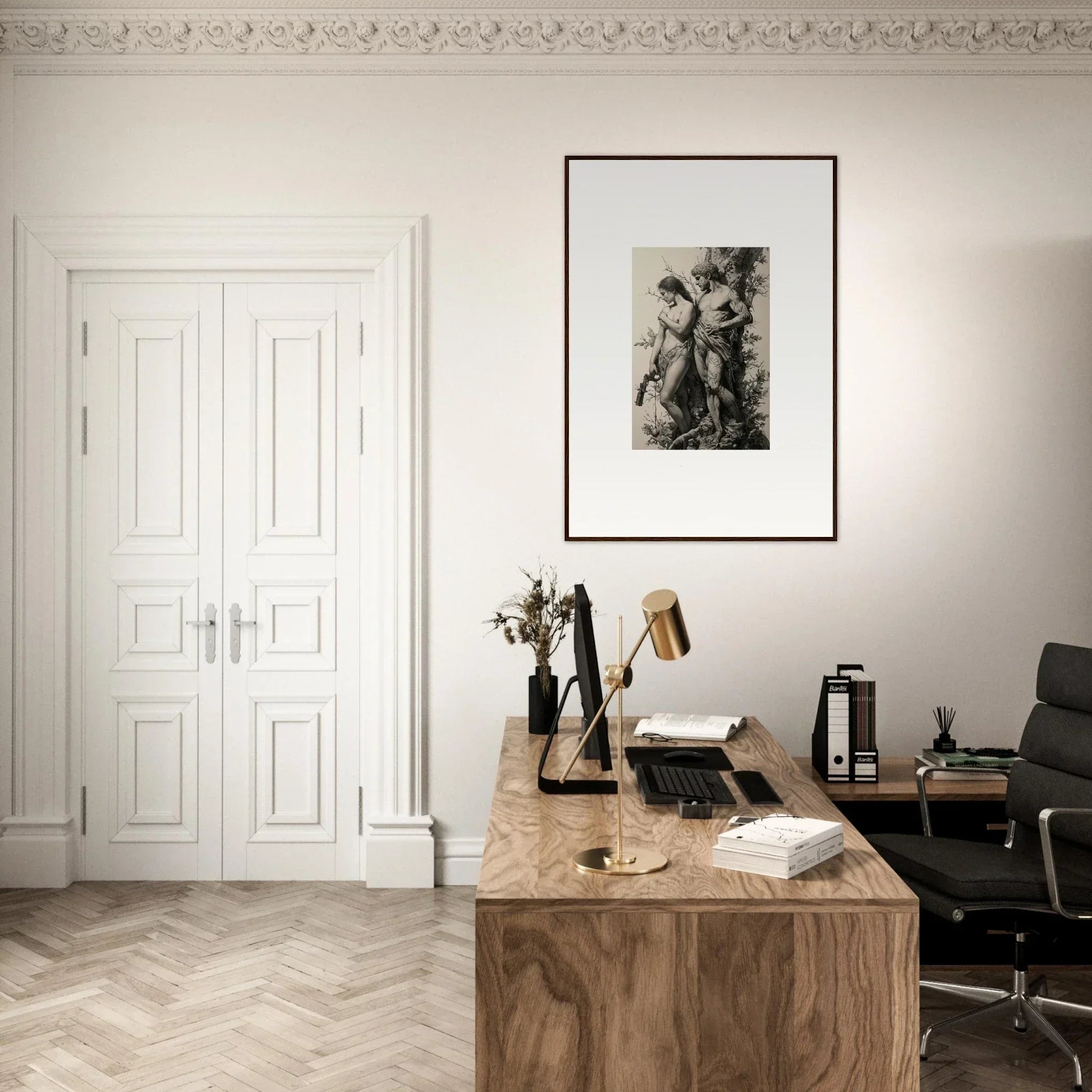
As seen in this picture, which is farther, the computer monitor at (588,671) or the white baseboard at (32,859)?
the white baseboard at (32,859)

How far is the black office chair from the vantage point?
267 cm

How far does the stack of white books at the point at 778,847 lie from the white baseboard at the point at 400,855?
83.4 inches

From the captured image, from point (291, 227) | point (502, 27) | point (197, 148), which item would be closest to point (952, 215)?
point (502, 27)

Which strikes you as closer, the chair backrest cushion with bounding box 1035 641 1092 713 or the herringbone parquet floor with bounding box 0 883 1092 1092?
the herringbone parquet floor with bounding box 0 883 1092 1092

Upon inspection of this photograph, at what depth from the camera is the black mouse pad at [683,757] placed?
9.48ft

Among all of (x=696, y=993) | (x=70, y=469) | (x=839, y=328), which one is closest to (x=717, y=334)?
(x=839, y=328)

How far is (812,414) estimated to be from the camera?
402cm

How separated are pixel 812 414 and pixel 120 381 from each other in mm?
2756

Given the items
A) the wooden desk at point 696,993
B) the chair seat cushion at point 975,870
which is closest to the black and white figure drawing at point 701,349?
the chair seat cushion at point 975,870

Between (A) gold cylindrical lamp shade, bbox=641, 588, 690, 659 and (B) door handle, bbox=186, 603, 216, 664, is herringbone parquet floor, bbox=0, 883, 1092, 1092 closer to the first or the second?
(B) door handle, bbox=186, 603, 216, 664

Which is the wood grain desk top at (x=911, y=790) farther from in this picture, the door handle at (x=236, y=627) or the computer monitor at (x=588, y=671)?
the door handle at (x=236, y=627)

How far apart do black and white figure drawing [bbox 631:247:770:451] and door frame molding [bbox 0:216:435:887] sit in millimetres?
887

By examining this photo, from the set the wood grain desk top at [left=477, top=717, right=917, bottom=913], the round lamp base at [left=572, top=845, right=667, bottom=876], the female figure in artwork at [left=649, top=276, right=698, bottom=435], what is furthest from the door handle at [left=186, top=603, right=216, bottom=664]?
the round lamp base at [left=572, top=845, right=667, bottom=876]

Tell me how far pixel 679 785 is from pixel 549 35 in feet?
9.66
